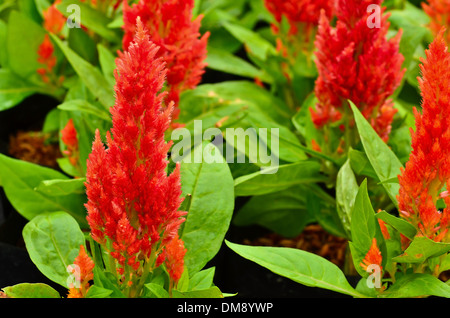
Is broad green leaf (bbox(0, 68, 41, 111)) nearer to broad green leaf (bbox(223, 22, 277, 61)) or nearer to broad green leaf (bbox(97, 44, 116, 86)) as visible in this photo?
broad green leaf (bbox(97, 44, 116, 86))

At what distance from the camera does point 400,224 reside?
1283 mm

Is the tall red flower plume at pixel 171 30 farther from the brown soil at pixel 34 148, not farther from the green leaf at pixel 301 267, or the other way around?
the brown soil at pixel 34 148

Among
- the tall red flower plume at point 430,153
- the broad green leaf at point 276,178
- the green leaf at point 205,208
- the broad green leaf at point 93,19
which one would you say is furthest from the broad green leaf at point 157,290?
the broad green leaf at point 93,19

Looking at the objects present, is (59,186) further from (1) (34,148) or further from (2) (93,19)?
(1) (34,148)

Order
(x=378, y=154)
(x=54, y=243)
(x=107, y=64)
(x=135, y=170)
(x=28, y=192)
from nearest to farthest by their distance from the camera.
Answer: (x=135, y=170)
(x=54, y=243)
(x=378, y=154)
(x=28, y=192)
(x=107, y=64)

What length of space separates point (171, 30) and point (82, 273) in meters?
0.68

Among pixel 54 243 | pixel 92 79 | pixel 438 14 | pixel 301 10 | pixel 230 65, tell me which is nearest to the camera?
pixel 54 243

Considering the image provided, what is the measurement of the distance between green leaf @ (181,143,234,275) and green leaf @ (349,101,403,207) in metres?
0.34

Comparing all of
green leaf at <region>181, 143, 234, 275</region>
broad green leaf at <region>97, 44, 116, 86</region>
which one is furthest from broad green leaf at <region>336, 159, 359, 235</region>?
broad green leaf at <region>97, 44, 116, 86</region>

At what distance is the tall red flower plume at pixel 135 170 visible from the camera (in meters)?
1.10

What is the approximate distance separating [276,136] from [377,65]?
1.08 ft

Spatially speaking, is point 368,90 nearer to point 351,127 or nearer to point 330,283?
point 351,127

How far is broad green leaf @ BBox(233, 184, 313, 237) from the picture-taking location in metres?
1.99

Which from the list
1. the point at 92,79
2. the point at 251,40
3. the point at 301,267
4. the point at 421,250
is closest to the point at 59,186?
the point at 92,79
